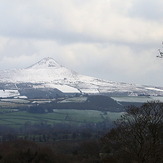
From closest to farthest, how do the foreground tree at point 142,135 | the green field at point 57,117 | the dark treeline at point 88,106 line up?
the foreground tree at point 142,135 < the green field at point 57,117 < the dark treeline at point 88,106

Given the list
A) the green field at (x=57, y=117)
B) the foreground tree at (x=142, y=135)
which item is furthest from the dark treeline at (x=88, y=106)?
the foreground tree at (x=142, y=135)

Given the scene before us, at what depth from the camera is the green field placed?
385 ft

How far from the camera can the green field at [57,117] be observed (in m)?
117

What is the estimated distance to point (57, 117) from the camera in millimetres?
128125

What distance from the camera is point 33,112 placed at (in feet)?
450

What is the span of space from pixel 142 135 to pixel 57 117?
101m

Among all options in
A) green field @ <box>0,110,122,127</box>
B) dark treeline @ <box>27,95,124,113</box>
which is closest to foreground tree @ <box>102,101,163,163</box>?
green field @ <box>0,110,122,127</box>

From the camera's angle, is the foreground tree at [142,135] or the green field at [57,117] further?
the green field at [57,117]

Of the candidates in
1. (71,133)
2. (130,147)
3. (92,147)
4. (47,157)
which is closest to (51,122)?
(71,133)

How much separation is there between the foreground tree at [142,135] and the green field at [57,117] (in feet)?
268

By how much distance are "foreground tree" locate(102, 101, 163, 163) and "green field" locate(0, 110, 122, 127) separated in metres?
81.8

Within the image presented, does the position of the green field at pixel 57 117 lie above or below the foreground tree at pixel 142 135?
below

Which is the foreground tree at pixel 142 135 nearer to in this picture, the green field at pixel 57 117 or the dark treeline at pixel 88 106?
the green field at pixel 57 117

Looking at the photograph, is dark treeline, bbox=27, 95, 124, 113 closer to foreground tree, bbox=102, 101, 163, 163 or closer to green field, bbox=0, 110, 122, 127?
green field, bbox=0, 110, 122, 127
